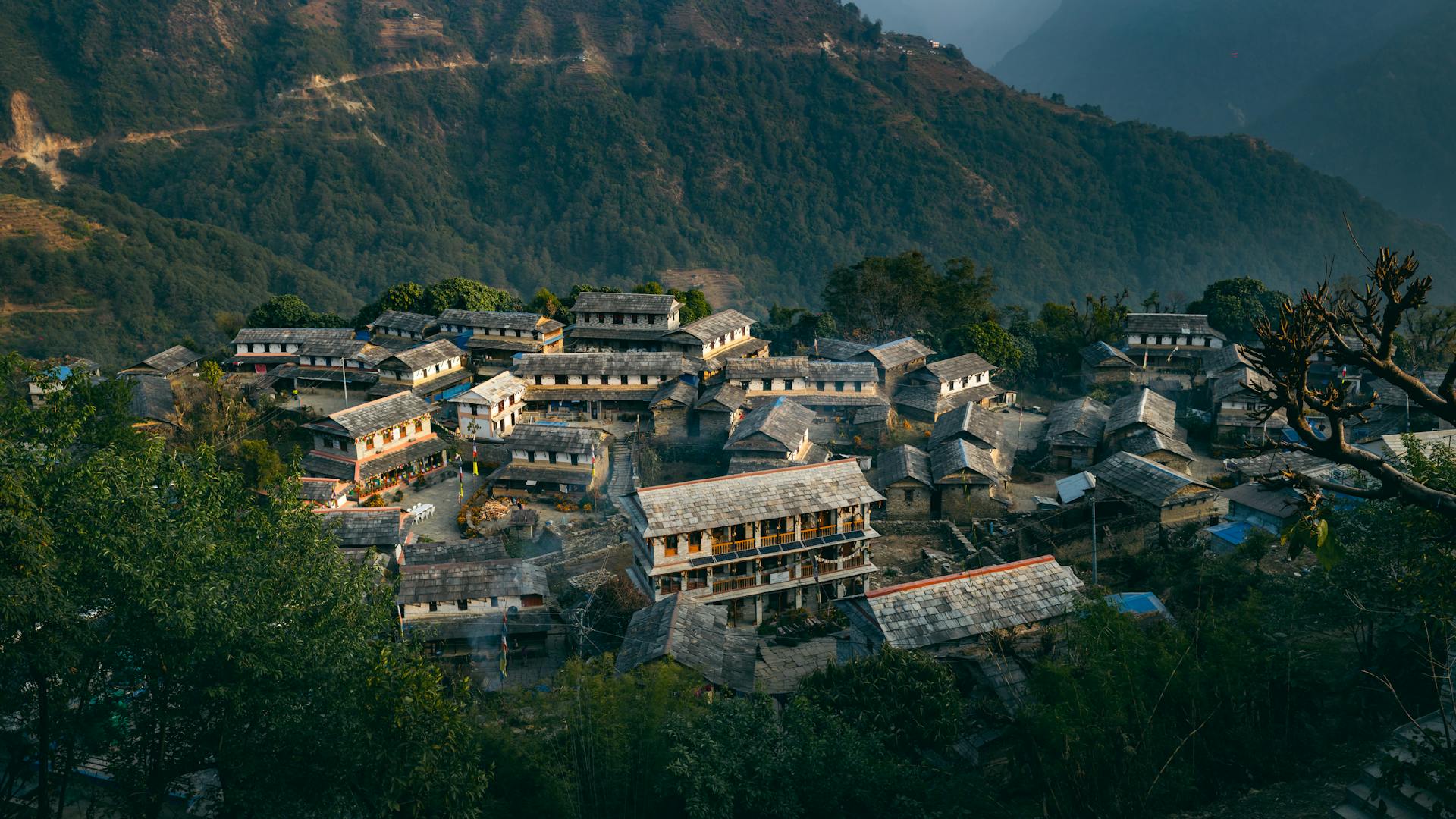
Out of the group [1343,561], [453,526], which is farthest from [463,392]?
[1343,561]

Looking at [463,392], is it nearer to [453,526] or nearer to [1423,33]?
[453,526]

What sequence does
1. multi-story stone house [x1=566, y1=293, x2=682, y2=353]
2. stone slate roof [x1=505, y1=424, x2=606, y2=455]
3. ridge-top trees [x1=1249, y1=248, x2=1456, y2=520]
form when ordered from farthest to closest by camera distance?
multi-story stone house [x1=566, y1=293, x2=682, y2=353], stone slate roof [x1=505, y1=424, x2=606, y2=455], ridge-top trees [x1=1249, y1=248, x2=1456, y2=520]

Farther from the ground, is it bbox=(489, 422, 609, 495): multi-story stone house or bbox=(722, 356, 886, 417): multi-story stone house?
bbox=(722, 356, 886, 417): multi-story stone house

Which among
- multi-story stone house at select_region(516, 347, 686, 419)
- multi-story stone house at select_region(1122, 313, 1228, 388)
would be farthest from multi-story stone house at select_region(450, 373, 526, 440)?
multi-story stone house at select_region(1122, 313, 1228, 388)

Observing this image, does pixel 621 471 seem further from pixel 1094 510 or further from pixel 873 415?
pixel 1094 510

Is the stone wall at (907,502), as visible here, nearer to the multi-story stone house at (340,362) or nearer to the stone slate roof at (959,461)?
the stone slate roof at (959,461)

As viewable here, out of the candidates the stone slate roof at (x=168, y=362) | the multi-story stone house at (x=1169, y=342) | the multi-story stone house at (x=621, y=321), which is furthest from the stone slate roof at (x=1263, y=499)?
the stone slate roof at (x=168, y=362)

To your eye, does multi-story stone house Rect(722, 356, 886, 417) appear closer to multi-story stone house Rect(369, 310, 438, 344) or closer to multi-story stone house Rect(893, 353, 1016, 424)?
multi-story stone house Rect(893, 353, 1016, 424)

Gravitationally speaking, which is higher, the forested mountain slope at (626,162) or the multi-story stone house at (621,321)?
the forested mountain slope at (626,162)
